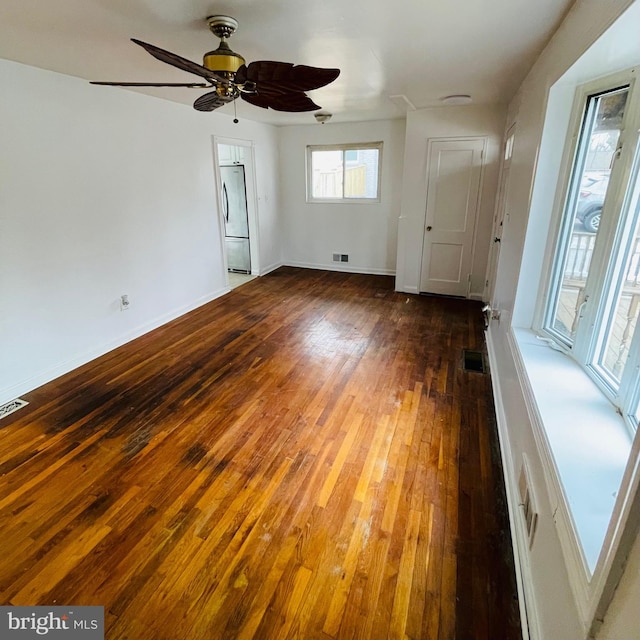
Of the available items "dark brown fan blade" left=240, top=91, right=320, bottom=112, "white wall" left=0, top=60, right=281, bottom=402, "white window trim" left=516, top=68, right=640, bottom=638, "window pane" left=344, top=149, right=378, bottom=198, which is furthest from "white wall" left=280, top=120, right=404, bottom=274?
"white window trim" left=516, top=68, right=640, bottom=638

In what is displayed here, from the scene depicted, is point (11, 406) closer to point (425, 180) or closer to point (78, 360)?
point (78, 360)

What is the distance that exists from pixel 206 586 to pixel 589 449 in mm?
1525

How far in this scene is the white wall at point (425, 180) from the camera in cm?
440

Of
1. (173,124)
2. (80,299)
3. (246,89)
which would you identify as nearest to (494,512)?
(246,89)

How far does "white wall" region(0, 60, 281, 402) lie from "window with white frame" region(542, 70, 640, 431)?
3.55 m

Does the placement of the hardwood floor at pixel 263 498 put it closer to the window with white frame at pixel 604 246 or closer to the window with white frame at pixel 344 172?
the window with white frame at pixel 604 246

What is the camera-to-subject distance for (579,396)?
1.58 m

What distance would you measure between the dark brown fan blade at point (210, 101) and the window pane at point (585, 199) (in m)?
1.93

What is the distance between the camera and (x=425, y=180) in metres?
4.83

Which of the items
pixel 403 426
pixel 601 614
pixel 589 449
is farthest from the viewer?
pixel 403 426

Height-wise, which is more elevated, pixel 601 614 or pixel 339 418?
pixel 601 614

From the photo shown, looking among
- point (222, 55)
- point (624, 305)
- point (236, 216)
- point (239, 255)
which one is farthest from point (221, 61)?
point (239, 255)

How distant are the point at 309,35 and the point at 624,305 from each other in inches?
85.1

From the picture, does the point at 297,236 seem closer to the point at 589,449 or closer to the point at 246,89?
the point at 246,89
